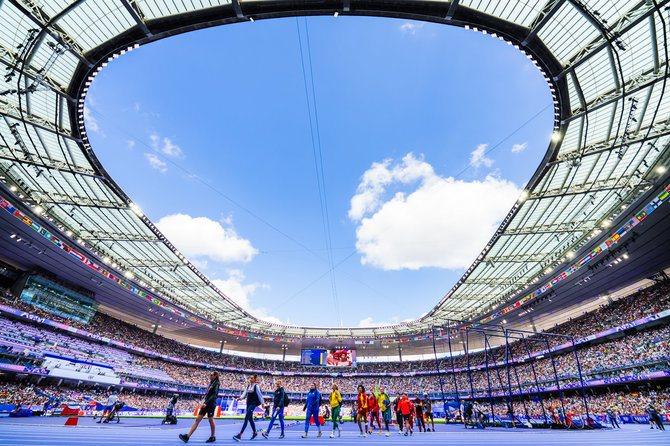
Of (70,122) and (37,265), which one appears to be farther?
(37,265)

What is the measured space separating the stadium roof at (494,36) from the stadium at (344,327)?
0.09 meters

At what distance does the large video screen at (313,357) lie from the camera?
56.1 metres

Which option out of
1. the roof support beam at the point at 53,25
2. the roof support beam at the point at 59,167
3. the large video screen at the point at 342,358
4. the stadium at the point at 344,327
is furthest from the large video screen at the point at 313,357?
the roof support beam at the point at 53,25

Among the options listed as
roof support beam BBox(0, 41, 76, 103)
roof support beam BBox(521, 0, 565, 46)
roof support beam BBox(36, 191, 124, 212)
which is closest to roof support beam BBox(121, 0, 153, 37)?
roof support beam BBox(0, 41, 76, 103)

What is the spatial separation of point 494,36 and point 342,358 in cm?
5390

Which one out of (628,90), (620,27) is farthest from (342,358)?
(620,27)

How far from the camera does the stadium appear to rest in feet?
39.9

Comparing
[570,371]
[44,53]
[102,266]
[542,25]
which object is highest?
[542,25]

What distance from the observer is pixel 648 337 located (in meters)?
27.2

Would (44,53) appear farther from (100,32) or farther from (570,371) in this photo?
(570,371)

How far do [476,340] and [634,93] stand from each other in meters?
45.4

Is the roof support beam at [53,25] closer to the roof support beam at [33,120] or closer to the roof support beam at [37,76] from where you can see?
the roof support beam at [37,76]

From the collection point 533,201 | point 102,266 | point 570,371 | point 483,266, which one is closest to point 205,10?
point 533,201

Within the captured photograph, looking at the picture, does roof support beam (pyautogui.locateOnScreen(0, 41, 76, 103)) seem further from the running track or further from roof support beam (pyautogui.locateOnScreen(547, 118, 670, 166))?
roof support beam (pyautogui.locateOnScreen(547, 118, 670, 166))
